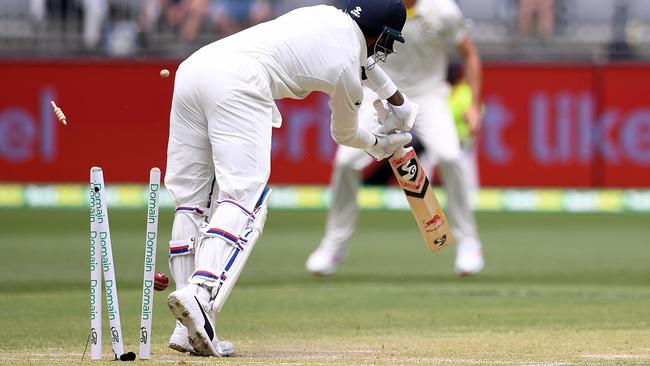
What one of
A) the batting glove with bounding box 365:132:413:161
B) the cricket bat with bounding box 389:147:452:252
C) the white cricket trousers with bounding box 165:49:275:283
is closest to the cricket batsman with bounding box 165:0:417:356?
the white cricket trousers with bounding box 165:49:275:283

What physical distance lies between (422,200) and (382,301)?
1740 millimetres

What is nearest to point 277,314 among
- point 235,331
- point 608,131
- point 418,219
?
point 235,331

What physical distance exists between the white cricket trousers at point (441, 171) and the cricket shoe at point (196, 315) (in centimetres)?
417

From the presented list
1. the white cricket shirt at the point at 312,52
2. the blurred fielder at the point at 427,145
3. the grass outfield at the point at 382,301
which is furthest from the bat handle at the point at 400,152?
the blurred fielder at the point at 427,145

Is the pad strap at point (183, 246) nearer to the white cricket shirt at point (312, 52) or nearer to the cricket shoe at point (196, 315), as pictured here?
the cricket shoe at point (196, 315)

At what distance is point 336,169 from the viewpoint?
31.7 ft

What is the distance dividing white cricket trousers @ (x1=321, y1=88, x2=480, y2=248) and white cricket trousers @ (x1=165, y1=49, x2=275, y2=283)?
153 inches

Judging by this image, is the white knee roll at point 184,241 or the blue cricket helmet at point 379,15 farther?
the white knee roll at point 184,241

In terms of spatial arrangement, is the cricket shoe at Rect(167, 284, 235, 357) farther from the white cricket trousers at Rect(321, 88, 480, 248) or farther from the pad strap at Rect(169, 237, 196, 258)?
the white cricket trousers at Rect(321, 88, 480, 248)

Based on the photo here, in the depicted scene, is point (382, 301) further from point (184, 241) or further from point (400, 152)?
point (184, 241)

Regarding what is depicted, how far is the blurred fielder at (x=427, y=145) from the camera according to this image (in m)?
9.66

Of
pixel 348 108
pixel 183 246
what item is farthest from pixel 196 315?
pixel 348 108

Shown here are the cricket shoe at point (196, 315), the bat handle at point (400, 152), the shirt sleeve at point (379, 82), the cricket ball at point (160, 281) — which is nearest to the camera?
the cricket shoe at point (196, 315)

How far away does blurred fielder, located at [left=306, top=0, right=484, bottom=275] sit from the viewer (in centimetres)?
966
